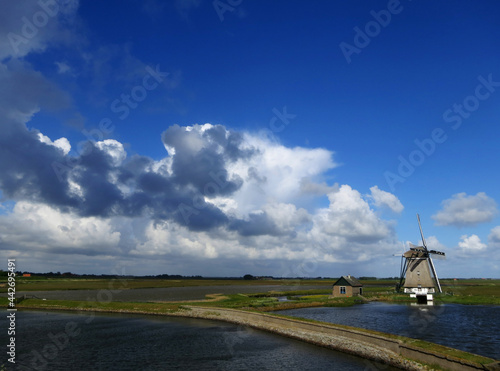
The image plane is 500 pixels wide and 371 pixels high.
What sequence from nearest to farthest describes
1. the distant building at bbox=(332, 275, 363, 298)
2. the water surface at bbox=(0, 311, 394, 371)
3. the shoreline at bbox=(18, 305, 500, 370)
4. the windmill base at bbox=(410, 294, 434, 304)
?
the shoreline at bbox=(18, 305, 500, 370), the water surface at bbox=(0, 311, 394, 371), the windmill base at bbox=(410, 294, 434, 304), the distant building at bbox=(332, 275, 363, 298)

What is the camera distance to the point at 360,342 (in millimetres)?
36000

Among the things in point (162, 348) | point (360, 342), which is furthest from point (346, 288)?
point (162, 348)

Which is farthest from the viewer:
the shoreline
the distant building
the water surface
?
the distant building

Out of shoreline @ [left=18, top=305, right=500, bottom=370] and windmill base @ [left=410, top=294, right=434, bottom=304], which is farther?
windmill base @ [left=410, top=294, right=434, bottom=304]

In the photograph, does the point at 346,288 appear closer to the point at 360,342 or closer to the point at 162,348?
the point at 360,342

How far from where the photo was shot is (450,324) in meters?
53.4

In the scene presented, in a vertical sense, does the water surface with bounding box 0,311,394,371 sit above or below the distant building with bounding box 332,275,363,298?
below

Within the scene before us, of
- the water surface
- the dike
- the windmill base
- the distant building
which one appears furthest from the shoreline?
the windmill base

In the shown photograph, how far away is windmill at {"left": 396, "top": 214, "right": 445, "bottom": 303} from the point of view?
303ft

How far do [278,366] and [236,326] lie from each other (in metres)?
24.8

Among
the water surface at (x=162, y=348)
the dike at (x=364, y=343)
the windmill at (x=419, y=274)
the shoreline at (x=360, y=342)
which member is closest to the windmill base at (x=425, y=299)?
the windmill at (x=419, y=274)

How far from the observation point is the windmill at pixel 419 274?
9231cm

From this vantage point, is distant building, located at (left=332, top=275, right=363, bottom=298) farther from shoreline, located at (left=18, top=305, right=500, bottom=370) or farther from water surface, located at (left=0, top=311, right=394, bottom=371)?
water surface, located at (left=0, top=311, right=394, bottom=371)

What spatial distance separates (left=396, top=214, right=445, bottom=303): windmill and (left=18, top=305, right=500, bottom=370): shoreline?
187 feet
